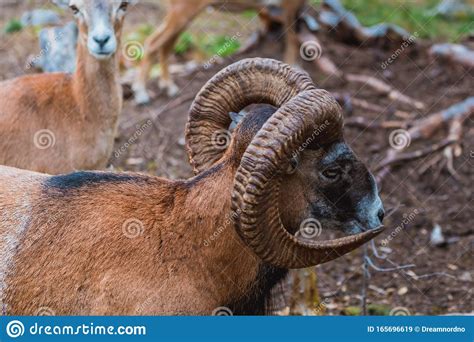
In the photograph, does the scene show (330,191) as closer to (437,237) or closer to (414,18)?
(437,237)

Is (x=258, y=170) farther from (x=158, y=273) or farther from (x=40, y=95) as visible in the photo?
Result: (x=40, y=95)

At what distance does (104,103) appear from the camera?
30.7 ft

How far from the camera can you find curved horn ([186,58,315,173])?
5992mm

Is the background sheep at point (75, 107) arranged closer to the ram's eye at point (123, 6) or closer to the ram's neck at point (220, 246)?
the ram's eye at point (123, 6)

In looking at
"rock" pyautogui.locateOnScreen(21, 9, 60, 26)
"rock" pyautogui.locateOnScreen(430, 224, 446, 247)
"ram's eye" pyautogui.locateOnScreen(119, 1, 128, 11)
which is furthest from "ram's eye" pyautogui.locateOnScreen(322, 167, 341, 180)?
"rock" pyautogui.locateOnScreen(21, 9, 60, 26)

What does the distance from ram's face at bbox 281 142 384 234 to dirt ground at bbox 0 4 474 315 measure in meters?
2.22

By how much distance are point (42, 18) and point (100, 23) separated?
7290mm

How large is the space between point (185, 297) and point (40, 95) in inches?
162

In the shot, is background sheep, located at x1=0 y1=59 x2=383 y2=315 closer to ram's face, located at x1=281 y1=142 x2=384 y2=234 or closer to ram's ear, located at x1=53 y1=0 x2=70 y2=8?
ram's face, located at x1=281 y1=142 x2=384 y2=234

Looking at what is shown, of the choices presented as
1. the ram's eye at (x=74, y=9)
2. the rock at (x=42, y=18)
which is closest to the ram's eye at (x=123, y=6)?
the ram's eye at (x=74, y=9)

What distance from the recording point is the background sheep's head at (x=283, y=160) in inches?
214

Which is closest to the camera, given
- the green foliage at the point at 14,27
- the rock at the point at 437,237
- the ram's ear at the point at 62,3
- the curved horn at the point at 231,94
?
the curved horn at the point at 231,94

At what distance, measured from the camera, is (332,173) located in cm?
596

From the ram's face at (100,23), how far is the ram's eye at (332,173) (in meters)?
3.80
